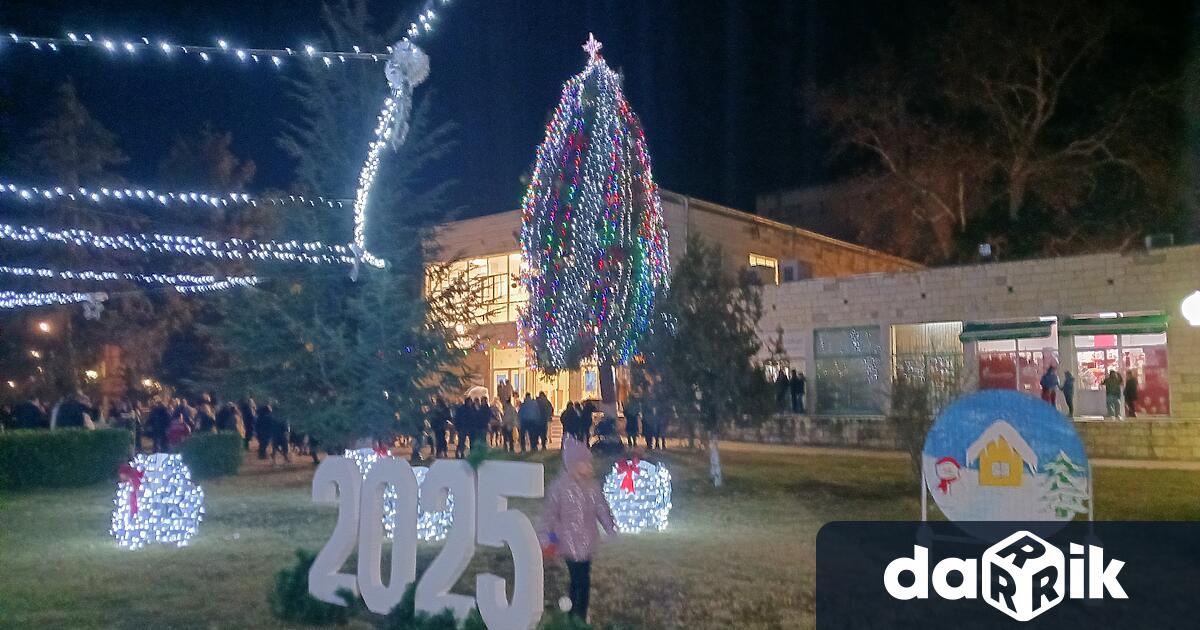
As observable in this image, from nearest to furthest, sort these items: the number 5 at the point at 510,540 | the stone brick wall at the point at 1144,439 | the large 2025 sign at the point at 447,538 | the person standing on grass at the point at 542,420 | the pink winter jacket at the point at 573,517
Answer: the number 5 at the point at 510,540
the large 2025 sign at the point at 447,538
the pink winter jacket at the point at 573,517
the stone brick wall at the point at 1144,439
the person standing on grass at the point at 542,420

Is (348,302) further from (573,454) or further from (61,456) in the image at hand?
(573,454)

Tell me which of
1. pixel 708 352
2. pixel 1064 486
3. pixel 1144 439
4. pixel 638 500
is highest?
pixel 708 352

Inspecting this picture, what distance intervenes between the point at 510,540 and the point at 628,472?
609 cm

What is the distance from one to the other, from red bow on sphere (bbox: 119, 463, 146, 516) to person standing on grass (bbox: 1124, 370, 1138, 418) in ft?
70.3

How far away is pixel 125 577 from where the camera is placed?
9.96 meters

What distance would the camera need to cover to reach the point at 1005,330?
26.0 metres

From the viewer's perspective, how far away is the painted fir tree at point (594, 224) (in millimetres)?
29016

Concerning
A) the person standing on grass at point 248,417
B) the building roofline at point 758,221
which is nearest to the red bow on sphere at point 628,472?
the person standing on grass at point 248,417

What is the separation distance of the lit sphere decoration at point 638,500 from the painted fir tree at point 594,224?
1609 centimetres

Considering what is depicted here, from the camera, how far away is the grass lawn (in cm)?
831

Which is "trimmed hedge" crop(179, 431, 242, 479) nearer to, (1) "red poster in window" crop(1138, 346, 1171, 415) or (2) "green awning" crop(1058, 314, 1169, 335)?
(2) "green awning" crop(1058, 314, 1169, 335)

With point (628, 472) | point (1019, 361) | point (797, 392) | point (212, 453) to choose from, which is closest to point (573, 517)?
point (628, 472)

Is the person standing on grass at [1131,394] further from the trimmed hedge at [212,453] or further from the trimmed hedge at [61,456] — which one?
the trimmed hedge at [61,456]

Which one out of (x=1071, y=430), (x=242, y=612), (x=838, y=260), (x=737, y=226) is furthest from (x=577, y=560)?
(x=838, y=260)
